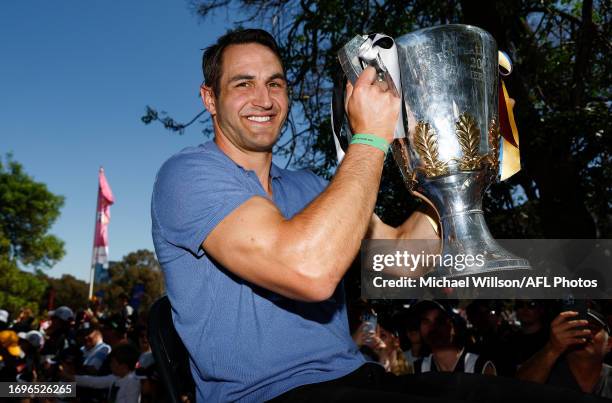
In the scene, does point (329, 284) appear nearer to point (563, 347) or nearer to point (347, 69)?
point (347, 69)

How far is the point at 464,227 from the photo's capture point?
5.26 feet

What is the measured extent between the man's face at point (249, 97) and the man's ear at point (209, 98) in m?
0.07

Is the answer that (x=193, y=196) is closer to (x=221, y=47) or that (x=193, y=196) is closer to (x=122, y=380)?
(x=221, y=47)

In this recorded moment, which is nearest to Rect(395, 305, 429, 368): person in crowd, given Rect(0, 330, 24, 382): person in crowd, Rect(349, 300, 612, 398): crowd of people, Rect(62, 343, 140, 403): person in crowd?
Rect(349, 300, 612, 398): crowd of people

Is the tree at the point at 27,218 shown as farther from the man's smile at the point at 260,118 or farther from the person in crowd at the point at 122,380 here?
the man's smile at the point at 260,118

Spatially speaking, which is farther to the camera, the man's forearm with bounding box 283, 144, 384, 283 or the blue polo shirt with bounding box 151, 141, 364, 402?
the blue polo shirt with bounding box 151, 141, 364, 402

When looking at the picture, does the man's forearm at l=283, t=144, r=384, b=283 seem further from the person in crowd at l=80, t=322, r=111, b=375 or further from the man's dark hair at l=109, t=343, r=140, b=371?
the person in crowd at l=80, t=322, r=111, b=375

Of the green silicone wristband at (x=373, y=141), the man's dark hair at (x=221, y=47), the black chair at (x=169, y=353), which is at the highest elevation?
the man's dark hair at (x=221, y=47)

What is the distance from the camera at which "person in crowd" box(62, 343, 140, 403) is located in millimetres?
6363

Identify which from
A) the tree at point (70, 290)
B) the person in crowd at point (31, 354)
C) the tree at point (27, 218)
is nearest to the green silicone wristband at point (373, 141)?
the person in crowd at point (31, 354)

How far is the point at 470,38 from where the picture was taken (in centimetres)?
162

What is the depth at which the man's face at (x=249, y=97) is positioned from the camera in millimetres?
2008

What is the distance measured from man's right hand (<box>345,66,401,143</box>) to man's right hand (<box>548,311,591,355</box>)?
2.14 metres

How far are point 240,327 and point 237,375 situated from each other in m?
0.13
